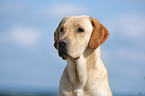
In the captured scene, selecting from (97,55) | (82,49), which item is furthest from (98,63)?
(82,49)

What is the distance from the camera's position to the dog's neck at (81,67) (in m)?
5.72

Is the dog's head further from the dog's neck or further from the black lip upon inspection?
the dog's neck

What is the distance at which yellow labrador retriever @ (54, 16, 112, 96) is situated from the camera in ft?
18.5

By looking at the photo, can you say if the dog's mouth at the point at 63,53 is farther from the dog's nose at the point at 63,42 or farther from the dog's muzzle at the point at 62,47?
the dog's nose at the point at 63,42

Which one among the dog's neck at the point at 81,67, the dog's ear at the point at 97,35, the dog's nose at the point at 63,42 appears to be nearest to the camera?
the dog's nose at the point at 63,42

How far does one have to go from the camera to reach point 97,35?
579 centimetres

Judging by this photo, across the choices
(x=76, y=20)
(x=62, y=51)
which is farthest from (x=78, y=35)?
(x=62, y=51)

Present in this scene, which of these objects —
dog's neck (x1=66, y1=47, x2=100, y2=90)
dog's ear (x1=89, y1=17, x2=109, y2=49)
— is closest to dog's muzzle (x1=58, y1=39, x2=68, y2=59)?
dog's neck (x1=66, y1=47, x2=100, y2=90)

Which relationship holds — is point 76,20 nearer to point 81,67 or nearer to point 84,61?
point 84,61

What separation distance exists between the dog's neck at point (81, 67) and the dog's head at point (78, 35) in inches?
7.1

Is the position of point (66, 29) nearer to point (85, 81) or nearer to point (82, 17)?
point (82, 17)

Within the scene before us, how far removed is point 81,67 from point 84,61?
0.54 feet

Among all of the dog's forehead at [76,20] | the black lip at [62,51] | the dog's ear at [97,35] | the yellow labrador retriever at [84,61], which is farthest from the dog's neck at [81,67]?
the dog's forehead at [76,20]

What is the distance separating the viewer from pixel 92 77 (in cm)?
579
